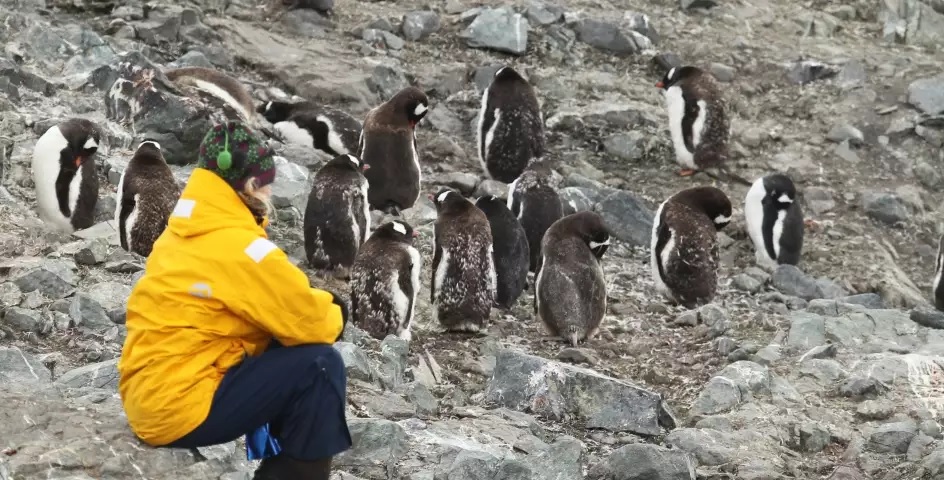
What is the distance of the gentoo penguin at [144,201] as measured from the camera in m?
7.19

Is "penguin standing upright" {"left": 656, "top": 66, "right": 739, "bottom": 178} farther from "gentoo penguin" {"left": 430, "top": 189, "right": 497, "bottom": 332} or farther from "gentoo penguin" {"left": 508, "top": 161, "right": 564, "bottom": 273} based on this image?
"gentoo penguin" {"left": 430, "top": 189, "right": 497, "bottom": 332}

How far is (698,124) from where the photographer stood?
10.7m

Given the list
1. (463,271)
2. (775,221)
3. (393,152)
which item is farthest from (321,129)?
(775,221)

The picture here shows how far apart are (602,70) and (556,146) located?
5.17 feet

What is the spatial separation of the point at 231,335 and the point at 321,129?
22.9ft

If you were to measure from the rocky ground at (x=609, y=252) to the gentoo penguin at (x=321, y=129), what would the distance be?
17.0 inches

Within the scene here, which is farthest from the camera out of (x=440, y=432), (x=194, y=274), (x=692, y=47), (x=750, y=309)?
(x=692, y=47)

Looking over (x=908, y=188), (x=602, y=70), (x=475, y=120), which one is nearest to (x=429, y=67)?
(x=475, y=120)

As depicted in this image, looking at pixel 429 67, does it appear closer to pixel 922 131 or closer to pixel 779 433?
pixel 922 131

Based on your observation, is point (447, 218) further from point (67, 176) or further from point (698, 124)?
point (698, 124)

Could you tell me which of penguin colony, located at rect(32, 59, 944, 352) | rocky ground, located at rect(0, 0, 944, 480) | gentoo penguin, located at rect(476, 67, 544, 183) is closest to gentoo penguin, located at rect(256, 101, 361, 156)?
penguin colony, located at rect(32, 59, 944, 352)

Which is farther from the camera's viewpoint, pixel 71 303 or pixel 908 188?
pixel 908 188

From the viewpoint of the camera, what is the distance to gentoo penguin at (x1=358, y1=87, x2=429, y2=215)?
9.17 metres

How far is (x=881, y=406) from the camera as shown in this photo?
617cm
